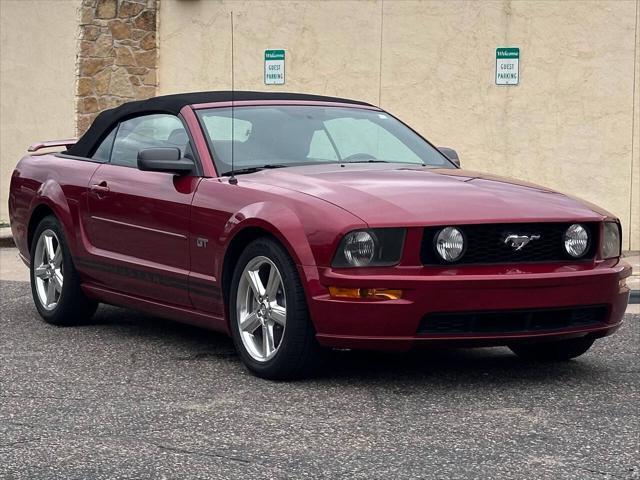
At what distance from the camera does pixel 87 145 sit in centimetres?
905

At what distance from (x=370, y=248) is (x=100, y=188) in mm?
2442

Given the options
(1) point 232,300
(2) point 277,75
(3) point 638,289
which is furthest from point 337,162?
(2) point 277,75

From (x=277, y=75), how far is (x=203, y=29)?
1.04 m

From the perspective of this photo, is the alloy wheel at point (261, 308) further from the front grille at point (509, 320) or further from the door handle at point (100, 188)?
the door handle at point (100, 188)

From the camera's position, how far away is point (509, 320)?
6.64 meters

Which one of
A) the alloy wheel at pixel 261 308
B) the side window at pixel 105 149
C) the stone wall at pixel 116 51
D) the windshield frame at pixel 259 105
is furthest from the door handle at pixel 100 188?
the stone wall at pixel 116 51

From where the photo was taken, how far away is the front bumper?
641 cm

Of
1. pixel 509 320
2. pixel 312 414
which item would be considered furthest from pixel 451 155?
pixel 312 414

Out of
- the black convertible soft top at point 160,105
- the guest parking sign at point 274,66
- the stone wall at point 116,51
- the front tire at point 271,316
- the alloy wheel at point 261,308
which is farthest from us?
the stone wall at point 116,51

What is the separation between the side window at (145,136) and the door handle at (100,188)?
0.18 meters

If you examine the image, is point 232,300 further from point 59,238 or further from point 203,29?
point 203,29

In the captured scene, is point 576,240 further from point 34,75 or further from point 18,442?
point 34,75

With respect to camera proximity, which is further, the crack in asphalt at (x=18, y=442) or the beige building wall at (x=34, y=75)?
the beige building wall at (x=34, y=75)

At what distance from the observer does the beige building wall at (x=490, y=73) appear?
1467 cm
